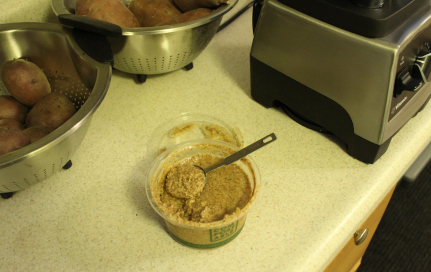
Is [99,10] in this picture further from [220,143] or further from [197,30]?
[220,143]

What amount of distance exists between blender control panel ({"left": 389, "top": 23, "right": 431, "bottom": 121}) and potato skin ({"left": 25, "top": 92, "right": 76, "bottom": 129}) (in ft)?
1.86

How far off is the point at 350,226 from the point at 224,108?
1.16 ft

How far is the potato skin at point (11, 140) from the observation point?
1.65ft

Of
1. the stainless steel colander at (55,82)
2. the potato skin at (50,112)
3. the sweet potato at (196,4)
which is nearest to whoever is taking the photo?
the stainless steel colander at (55,82)

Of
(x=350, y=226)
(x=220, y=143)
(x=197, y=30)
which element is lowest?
(x=350, y=226)

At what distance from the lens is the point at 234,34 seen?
3.11ft

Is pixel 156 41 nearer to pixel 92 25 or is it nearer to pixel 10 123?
pixel 92 25

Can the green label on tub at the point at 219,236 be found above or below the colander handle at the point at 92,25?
below

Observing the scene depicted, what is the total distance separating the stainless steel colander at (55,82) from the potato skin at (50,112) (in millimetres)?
55

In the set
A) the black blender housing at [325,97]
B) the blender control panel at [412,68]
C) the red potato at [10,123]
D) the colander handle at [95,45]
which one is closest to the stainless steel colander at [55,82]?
the colander handle at [95,45]

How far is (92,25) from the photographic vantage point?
598 mm

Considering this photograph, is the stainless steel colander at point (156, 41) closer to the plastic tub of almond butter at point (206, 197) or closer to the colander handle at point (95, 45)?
the colander handle at point (95, 45)

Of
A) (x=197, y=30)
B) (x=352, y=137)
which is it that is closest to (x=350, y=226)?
(x=352, y=137)

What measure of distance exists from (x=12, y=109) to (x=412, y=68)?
71cm
